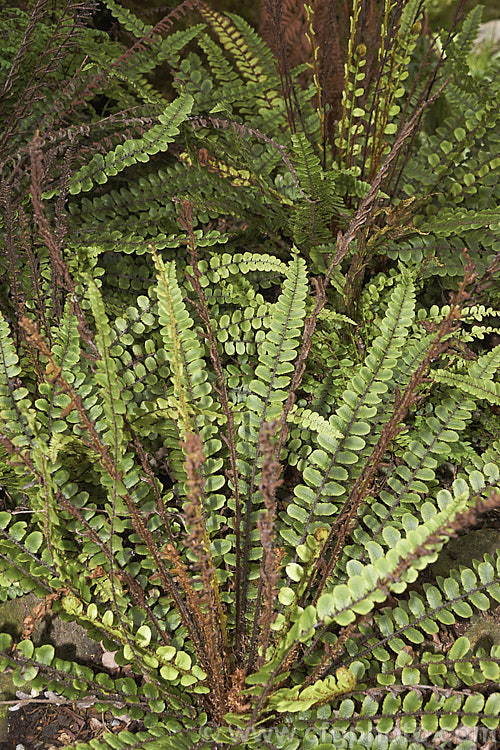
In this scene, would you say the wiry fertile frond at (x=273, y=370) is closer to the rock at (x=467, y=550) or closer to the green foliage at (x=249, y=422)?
the green foliage at (x=249, y=422)

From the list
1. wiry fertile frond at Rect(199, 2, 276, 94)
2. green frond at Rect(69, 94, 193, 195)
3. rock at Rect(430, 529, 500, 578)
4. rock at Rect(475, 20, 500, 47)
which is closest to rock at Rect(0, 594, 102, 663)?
rock at Rect(430, 529, 500, 578)

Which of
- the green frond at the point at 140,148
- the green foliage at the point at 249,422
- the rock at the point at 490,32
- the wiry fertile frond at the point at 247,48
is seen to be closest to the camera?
the green foliage at the point at 249,422

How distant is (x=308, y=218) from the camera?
166cm

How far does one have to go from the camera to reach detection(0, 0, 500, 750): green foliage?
1.04m

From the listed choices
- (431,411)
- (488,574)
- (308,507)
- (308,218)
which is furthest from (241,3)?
(488,574)

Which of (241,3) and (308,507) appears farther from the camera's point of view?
(241,3)

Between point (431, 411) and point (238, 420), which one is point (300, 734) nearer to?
point (238, 420)

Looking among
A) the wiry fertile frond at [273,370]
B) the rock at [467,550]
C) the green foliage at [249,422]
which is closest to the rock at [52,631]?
the green foliage at [249,422]

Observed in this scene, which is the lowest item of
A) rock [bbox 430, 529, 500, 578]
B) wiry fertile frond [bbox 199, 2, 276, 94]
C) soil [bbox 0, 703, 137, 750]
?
soil [bbox 0, 703, 137, 750]

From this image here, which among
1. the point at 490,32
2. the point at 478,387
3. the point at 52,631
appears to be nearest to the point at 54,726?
the point at 52,631

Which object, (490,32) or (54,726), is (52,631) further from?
(490,32)

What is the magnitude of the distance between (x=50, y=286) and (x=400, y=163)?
1.24 meters

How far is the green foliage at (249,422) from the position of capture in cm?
104

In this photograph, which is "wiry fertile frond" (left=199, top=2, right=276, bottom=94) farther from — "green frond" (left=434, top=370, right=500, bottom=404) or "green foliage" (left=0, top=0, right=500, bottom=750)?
"green frond" (left=434, top=370, right=500, bottom=404)
